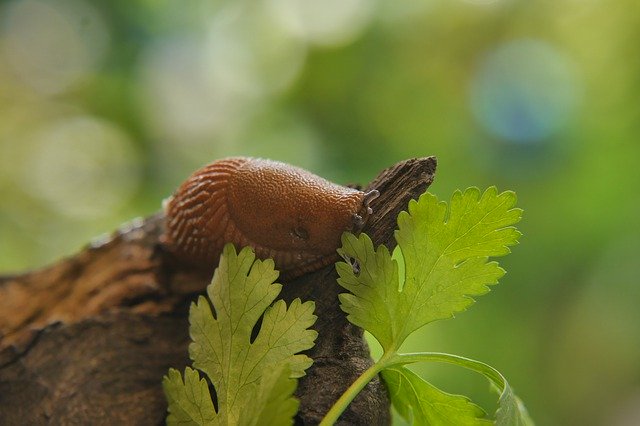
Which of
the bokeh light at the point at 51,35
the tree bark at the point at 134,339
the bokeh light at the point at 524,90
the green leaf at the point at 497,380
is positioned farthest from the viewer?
the bokeh light at the point at 51,35

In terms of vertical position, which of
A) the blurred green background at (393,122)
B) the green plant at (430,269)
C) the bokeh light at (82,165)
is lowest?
the bokeh light at (82,165)

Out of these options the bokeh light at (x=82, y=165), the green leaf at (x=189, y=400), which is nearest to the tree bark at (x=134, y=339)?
the green leaf at (x=189, y=400)

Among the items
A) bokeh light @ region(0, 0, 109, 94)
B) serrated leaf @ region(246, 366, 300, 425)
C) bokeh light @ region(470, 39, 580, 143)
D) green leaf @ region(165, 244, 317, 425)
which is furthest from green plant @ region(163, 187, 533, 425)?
bokeh light @ region(0, 0, 109, 94)

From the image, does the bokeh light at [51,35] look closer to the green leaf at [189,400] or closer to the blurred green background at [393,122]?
the blurred green background at [393,122]

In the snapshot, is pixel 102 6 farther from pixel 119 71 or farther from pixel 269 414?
pixel 269 414

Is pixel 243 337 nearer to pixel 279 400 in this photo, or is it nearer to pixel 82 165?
pixel 279 400

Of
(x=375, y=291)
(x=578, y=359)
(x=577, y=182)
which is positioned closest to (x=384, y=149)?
(x=577, y=182)

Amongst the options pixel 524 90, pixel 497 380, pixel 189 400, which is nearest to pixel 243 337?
pixel 189 400

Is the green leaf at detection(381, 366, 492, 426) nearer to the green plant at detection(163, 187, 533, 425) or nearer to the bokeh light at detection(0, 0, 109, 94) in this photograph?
the green plant at detection(163, 187, 533, 425)
